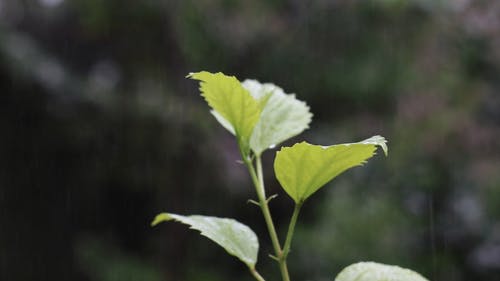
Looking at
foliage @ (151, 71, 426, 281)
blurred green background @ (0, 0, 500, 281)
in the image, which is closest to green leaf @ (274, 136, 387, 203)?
foliage @ (151, 71, 426, 281)

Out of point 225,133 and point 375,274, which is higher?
point 375,274

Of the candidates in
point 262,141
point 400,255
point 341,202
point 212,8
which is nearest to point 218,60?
point 212,8

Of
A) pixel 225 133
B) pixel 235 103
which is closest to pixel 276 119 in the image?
pixel 235 103

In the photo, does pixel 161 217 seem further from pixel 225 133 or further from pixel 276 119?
pixel 225 133

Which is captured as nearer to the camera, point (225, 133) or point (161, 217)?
point (161, 217)

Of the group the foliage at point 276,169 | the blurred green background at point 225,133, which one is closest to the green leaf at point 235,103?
the foliage at point 276,169
